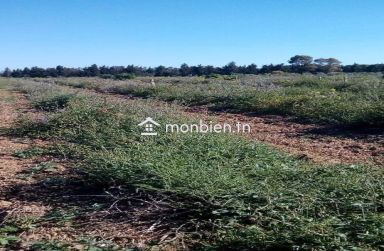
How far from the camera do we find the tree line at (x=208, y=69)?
4559 cm

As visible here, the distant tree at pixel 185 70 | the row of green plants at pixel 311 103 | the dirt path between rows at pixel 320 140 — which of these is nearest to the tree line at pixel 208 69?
the distant tree at pixel 185 70

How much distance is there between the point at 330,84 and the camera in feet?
55.8

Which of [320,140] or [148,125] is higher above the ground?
Answer: [148,125]

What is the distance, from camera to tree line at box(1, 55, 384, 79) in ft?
Result: 150

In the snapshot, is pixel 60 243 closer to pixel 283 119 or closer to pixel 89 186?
pixel 89 186

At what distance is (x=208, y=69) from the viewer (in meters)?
50.2

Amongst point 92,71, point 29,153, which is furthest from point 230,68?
point 29,153

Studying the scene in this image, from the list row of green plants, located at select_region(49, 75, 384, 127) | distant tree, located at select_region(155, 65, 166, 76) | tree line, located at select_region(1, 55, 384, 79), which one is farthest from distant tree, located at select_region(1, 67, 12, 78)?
row of green plants, located at select_region(49, 75, 384, 127)

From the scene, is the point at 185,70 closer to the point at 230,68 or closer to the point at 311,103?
the point at 230,68

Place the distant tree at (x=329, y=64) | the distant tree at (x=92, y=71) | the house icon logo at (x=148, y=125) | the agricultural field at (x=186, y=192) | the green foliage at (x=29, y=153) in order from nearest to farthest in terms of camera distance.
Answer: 1. the agricultural field at (x=186, y=192)
2. the green foliage at (x=29, y=153)
3. the house icon logo at (x=148, y=125)
4. the distant tree at (x=329, y=64)
5. the distant tree at (x=92, y=71)

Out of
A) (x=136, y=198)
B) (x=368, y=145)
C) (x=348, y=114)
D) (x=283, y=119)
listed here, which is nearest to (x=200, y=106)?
(x=283, y=119)

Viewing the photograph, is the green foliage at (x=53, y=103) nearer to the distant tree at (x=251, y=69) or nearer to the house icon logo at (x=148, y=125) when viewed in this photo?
the house icon logo at (x=148, y=125)

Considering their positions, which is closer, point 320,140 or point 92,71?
point 320,140

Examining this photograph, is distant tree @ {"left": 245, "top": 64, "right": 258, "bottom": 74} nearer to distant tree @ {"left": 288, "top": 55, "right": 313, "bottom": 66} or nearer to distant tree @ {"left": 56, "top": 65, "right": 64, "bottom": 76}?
distant tree @ {"left": 288, "top": 55, "right": 313, "bottom": 66}
